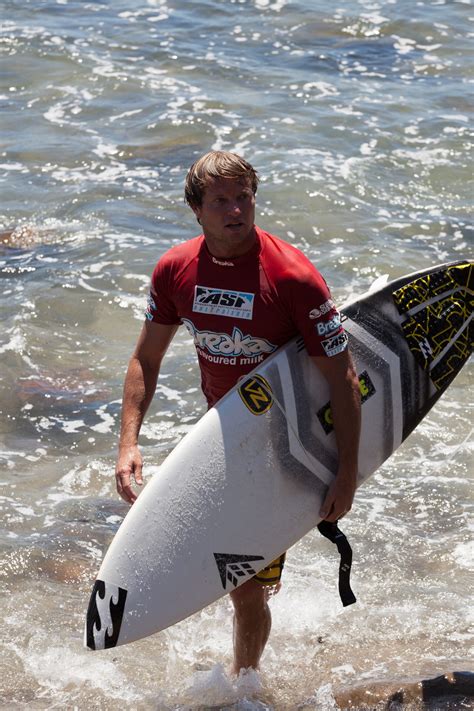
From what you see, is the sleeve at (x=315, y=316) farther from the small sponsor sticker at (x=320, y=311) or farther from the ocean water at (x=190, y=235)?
the ocean water at (x=190, y=235)

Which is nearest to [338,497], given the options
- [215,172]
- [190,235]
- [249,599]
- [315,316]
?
[249,599]

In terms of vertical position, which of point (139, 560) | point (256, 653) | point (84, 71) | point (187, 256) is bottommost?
point (84, 71)

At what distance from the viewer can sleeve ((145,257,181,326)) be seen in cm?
386

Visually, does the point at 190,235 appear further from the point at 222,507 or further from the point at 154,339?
the point at 222,507

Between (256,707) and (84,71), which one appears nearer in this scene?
(256,707)

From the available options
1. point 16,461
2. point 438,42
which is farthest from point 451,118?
point 16,461

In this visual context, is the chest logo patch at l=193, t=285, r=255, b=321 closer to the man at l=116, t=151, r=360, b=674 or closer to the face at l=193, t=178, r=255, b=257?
the man at l=116, t=151, r=360, b=674

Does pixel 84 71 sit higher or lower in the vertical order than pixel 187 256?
lower

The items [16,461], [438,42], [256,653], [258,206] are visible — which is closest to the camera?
[256,653]

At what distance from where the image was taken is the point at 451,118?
12586mm

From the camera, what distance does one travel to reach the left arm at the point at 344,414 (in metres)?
3.69

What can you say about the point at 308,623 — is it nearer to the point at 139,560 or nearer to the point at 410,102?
the point at 139,560

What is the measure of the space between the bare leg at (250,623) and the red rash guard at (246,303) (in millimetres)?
817

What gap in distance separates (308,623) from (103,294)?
4471 millimetres
